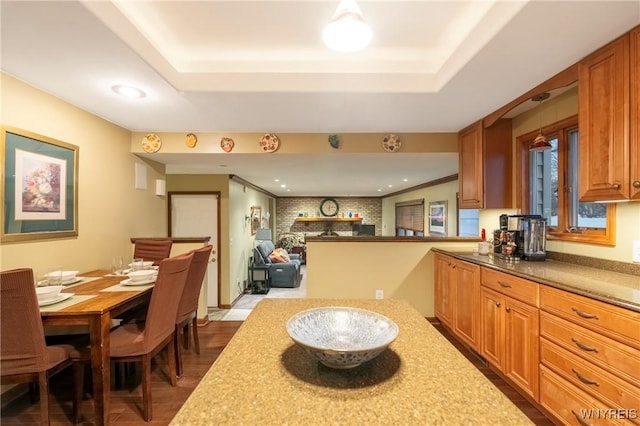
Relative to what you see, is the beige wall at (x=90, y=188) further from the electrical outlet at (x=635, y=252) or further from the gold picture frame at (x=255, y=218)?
the electrical outlet at (x=635, y=252)

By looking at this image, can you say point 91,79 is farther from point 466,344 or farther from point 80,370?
point 466,344

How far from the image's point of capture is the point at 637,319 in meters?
1.27

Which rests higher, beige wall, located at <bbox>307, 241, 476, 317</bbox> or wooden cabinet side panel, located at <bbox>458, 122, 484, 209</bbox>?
wooden cabinet side panel, located at <bbox>458, 122, 484, 209</bbox>

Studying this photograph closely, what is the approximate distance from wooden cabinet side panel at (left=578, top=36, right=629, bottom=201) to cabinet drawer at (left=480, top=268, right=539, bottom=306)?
642mm

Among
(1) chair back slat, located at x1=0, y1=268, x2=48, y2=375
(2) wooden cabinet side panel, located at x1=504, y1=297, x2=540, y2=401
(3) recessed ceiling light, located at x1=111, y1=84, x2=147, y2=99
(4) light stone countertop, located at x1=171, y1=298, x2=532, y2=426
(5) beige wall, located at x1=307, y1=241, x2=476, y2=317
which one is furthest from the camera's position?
(5) beige wall, located at x1=307, y1=241, x2=476, y2=317

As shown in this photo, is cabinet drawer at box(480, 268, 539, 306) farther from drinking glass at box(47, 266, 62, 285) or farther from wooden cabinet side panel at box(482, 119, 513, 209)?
drinking glass at box(47, 266, 62, 285)

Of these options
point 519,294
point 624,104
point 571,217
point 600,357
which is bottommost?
point 600,357

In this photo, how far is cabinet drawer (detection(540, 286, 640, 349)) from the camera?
4.26ft

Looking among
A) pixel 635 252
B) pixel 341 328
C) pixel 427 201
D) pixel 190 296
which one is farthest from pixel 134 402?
pixel 427 201

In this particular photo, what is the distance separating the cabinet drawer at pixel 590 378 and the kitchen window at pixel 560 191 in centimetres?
88

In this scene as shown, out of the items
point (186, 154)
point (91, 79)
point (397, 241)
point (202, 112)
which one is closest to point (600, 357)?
point (397, 241)

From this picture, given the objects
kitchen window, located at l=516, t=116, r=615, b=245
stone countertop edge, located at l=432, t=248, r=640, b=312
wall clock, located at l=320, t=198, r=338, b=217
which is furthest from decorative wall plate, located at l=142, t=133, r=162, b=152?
wall clock, located at l=320, t=198, r=338, b=217

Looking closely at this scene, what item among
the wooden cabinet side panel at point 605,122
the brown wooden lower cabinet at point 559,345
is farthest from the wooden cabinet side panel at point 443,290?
the wooden cabinet side panel at point 605,122

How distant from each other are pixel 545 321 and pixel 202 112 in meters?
3.01
